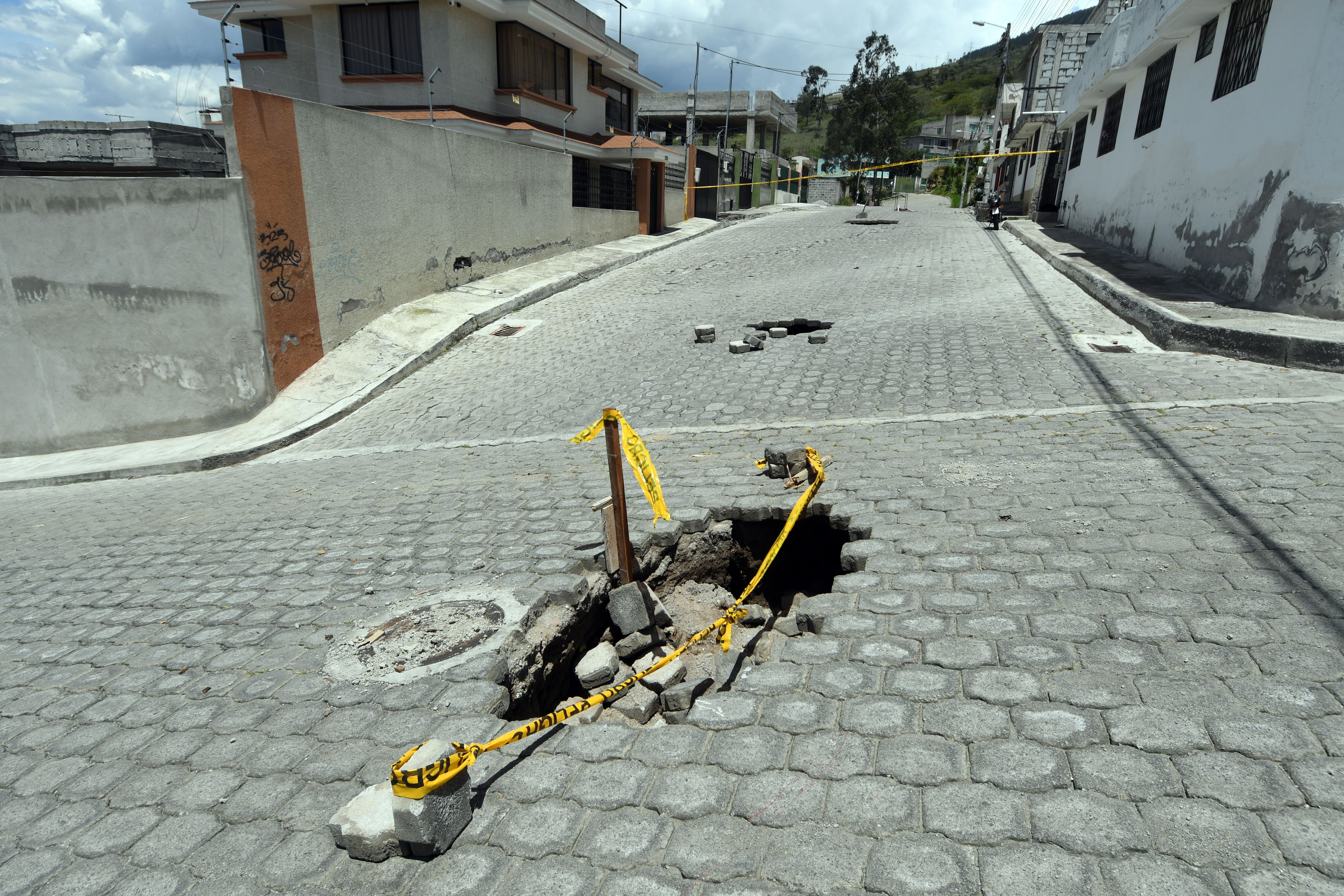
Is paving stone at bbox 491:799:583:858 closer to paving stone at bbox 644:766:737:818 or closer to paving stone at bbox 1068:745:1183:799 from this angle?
paving stone at bbox 644:766:737:818

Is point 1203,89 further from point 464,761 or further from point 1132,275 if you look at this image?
point 464,761

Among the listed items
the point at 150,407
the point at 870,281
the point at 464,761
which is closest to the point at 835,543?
the point at 464,761

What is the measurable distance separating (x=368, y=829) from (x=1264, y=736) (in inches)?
118

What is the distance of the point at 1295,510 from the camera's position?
163 inches

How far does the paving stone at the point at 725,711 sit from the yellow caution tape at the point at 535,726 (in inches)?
14.7

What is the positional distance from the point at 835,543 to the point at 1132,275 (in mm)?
9497

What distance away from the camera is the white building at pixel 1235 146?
795 cm

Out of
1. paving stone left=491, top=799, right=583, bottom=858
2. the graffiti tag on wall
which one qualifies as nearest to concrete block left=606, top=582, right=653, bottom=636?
paving stone left=491, top=799, right=583, bottom=858

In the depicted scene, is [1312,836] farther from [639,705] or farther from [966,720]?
[639,705]

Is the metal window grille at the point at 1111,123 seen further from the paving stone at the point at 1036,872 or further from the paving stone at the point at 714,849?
the paving stone at the point at 714,849

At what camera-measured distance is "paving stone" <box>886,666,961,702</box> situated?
2.92 meters

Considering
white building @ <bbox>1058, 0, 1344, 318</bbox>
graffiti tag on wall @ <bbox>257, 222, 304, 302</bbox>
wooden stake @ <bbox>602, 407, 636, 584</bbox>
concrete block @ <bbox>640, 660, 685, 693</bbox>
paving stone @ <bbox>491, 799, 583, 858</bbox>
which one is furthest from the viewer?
graffiti tag on wall @ <bbox>257, 222, 304, 302</bbox>

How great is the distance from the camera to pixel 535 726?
113 inches

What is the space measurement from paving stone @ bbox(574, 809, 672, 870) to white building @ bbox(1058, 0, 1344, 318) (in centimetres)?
934
